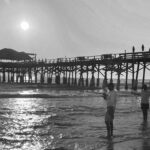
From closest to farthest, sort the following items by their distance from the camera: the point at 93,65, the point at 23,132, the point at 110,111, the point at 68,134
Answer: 1. the point at 110,111
2. the point at 68,134
3. the point at 23,132
4. the point at 93,65

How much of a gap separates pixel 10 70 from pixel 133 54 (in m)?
40.6

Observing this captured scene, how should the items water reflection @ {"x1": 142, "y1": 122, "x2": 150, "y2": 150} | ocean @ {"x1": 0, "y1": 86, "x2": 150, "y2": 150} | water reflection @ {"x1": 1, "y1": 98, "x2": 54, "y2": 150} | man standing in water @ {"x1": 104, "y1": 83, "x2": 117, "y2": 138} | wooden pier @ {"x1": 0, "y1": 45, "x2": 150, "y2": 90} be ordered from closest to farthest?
water reflection @ {"x1": 142, "y1": 122, "x2": 150, "y2": 150}
ocean @ {"x1": 0, "y1": 86, "x2": 150, "y2": 150}
water reflection @ {"x1": 1, "y1": 98, "x2": 54, "y2": 150}
man standing in water @ {"x1": 104, "y1": 83, "x2": 117, "y2": 138}
wooden pier @ {"x1": 0, "y1": 45, "x2": 150, "y2": 90}

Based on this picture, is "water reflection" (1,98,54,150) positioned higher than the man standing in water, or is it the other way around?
the man standing in water

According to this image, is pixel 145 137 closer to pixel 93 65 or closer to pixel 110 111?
pixel 110 111

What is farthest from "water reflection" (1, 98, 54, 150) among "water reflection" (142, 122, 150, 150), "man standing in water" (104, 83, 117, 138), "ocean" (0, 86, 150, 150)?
"water reflection" (142, 122, 150, 150)

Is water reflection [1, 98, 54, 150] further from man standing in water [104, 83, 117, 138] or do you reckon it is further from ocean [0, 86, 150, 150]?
man standing in water [104, 83, 117, 138]

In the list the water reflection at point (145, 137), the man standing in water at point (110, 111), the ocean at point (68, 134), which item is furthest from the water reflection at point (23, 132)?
the water reflection at point (145, 137)

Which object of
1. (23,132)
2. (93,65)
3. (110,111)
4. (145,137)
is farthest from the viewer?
(93,65)

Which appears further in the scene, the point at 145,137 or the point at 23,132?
the point at 23,132

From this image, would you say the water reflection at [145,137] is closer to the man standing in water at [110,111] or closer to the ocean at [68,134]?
the ocean at [68,134]

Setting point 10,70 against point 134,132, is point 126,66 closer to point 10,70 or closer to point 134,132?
point 134,132

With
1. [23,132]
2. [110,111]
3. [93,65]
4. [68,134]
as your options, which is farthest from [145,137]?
[93,65]

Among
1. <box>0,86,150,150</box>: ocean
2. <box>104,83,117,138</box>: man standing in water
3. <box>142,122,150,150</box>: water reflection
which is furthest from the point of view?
<box>104,83,117,138</box>: man standing in water

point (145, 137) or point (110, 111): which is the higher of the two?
point (110, 111)
